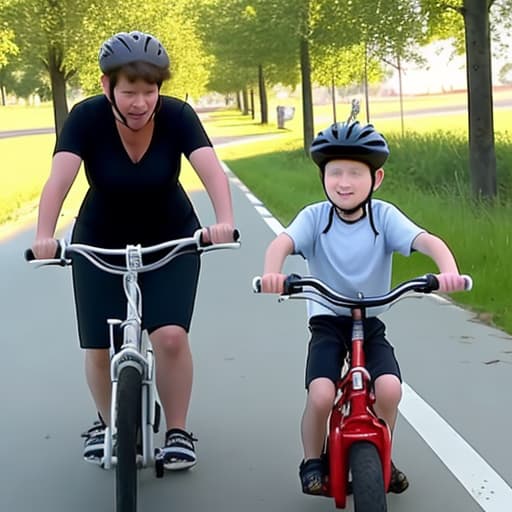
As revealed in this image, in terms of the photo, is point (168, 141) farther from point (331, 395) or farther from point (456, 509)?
point (456, 509)

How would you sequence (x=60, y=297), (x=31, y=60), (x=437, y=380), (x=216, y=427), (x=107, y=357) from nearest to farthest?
1. (x=107, y=357)
2. (x=216, y=427)
3. (x=437, y=380)
4. (x=60, y=297)
5. (x=31, y=60)

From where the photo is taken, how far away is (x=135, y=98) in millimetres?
3768

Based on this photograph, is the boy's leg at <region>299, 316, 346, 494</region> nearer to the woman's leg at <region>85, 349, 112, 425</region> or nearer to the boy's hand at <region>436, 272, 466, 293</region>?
the boy's hand at <region>436, 272, 466, 293</region>

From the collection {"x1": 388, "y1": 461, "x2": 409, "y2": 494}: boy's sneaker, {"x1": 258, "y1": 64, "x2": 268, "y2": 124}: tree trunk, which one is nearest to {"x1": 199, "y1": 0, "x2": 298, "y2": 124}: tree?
{"x1": 258, "y1": 64, "x2": 268, "y2": 124}: tree trunk

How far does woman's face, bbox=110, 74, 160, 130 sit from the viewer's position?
374 cm

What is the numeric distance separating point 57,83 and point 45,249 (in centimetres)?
2487

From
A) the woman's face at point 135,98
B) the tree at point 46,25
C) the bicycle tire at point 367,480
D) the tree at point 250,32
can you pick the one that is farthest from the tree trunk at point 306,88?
the bicycle tire at point 367,480

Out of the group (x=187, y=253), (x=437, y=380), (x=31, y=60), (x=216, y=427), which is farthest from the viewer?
(x=31, y=60)

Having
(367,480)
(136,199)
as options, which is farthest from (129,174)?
(367,480)

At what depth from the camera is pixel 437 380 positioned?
19.0ft

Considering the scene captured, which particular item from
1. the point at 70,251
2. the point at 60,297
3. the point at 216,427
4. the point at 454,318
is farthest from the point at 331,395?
the point at 60,297

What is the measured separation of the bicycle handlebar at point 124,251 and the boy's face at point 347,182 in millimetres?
397

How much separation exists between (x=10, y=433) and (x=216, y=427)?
1.06 meters

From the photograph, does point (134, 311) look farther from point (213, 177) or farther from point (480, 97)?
point (480, 97)
